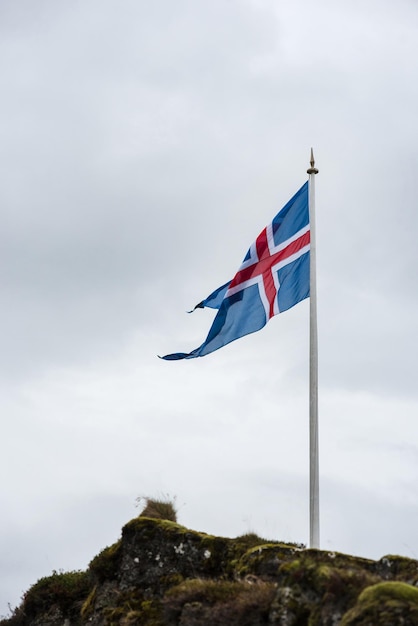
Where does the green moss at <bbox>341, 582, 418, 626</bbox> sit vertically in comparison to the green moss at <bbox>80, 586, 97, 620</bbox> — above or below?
below

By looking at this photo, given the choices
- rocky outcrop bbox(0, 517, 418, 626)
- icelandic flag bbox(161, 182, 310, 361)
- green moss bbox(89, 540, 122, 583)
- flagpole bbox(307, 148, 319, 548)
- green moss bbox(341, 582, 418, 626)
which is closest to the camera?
green moss bbox(341, 582, 418, 626)

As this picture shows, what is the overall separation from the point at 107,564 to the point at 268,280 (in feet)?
25.1

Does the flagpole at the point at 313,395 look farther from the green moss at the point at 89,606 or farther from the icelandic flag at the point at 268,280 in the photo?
the green moss at the point at 89,606

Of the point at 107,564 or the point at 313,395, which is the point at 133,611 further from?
the point at 313,395

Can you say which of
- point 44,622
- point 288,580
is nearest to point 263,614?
point 288,580

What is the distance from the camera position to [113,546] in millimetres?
20125

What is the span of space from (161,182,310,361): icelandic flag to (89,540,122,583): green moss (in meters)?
5.29

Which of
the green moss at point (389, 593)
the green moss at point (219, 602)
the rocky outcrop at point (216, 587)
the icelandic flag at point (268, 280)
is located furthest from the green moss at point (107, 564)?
the green moss at point (389, 593)

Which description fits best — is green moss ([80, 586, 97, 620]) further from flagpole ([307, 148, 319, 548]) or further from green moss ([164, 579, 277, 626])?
flagpole ([307, 148, 319, 548])

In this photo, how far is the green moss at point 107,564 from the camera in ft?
64.1

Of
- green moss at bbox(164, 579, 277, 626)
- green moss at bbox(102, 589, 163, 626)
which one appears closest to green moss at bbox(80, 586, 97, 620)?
green moss at bbox(102, 589, 163, 626)

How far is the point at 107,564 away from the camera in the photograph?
64.7ft

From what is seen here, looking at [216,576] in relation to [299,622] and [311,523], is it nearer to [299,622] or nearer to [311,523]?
[311,523]

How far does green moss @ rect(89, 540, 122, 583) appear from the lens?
64.1 feet
